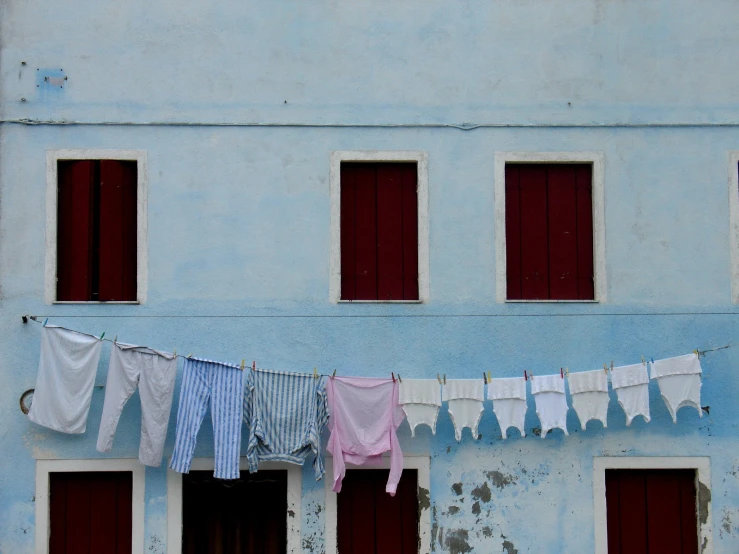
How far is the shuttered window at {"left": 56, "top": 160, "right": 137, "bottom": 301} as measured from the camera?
10297 millimetres

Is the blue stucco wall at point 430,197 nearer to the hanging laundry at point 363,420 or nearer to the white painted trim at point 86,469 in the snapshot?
the white painted trim at point 86,469

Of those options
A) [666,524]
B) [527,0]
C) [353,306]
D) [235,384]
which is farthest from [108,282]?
[666,524]

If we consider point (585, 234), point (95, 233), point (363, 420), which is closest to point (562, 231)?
point (585, 234)

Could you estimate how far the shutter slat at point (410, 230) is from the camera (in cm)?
1041

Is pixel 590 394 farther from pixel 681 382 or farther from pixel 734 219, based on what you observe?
pixel 734 219

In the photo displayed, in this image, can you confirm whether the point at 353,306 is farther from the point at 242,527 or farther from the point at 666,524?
the point at 666,524

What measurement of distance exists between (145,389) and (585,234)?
4.82 m

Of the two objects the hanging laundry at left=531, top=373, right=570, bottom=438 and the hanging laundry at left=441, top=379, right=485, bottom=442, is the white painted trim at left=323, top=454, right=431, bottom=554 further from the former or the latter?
the hanging laundry at left=531, top=373, right=570, bottom=438

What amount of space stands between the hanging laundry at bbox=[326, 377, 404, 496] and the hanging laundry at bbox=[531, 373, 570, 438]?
1.37 meters

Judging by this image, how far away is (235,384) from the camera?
9.79 metres

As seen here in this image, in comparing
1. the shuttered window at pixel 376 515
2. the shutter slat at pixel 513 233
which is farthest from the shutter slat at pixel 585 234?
the shuttered window at pixel 376 515

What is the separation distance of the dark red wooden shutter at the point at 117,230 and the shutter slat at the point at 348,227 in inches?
85.6

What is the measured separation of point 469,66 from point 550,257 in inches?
86.3

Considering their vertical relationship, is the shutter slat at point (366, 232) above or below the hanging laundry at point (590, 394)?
above
